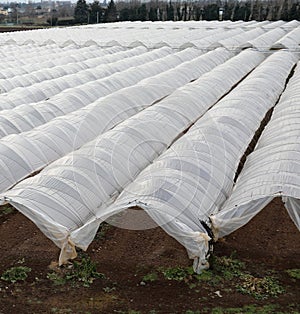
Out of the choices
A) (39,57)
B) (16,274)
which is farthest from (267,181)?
(39,57)

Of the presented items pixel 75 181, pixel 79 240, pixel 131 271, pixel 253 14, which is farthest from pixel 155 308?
pixel 253 14

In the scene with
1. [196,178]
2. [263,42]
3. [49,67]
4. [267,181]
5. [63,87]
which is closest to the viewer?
[267,181]

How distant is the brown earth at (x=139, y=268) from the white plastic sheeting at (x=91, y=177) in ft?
2.31

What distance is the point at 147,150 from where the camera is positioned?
10.7m

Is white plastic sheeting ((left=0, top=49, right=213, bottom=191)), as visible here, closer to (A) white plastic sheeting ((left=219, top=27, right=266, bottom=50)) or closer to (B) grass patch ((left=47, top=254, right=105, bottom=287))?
(B) grass patch ((left=47, top=254, right=105, bottom=287))

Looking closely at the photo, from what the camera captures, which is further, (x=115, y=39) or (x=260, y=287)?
(x=115, y=39)

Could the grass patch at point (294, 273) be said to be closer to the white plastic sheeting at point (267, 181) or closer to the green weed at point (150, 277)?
the white plastic sheeting at point (267, 181)

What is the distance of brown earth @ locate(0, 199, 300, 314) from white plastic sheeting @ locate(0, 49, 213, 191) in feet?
3.35

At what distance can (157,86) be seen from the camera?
17016mm

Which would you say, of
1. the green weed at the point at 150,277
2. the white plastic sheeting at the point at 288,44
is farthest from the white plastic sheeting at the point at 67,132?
the white plastic sheeting at the point at 288,44

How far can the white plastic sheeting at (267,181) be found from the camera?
299 inches

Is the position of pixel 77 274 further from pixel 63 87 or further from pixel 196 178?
pixel 63 87

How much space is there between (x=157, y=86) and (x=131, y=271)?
10.2 m

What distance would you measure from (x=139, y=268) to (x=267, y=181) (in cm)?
260
